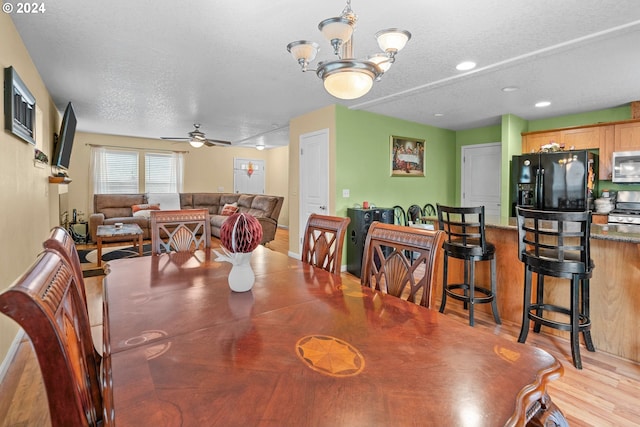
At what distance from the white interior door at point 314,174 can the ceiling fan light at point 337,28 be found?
→ 318cm

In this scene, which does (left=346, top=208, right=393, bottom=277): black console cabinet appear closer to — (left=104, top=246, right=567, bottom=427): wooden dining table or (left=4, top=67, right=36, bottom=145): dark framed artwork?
(left=104, top=246, right=567, bottom=427): wooden dining table

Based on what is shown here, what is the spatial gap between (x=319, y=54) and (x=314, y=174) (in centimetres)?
228

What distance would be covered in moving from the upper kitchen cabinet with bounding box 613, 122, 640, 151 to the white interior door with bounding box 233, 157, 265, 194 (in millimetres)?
7846

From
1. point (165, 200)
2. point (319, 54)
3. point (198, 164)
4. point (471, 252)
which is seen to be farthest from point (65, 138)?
point (471, 252)

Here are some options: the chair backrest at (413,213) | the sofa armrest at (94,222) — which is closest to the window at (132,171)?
the sofa armrest at (94,222)

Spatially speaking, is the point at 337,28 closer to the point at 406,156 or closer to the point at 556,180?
the point at 406,156

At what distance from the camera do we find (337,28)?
58.1 inches

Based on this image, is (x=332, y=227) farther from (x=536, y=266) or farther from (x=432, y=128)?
(x=432, y=128)

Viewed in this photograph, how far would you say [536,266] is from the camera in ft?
7.50

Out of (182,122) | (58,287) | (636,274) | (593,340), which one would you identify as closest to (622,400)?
(593,340)

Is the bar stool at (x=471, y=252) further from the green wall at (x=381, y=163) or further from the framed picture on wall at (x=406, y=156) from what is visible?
the framed picture on wall at (x=406, y=156)

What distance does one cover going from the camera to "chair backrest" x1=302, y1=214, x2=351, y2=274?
1.84 metres

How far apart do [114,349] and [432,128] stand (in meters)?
6.06

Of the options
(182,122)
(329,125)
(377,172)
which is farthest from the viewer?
(182,122)
